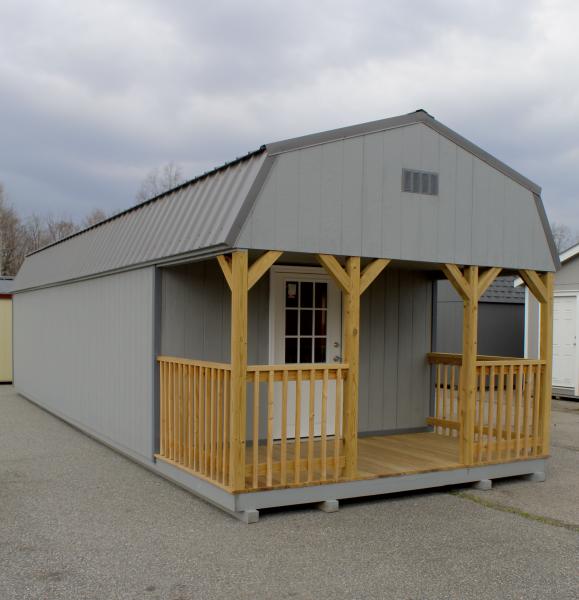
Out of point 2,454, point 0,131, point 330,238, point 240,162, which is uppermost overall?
point 0,131

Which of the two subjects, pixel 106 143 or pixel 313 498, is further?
pixel 106 143

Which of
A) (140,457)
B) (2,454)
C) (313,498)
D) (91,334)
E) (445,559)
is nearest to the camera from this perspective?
(445,559)

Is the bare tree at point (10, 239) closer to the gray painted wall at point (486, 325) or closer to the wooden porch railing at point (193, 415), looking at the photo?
the gray painted wall at point (486, 325)

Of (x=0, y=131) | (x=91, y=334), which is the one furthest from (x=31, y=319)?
(x=0, y=131)

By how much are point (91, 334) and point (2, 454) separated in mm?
1747

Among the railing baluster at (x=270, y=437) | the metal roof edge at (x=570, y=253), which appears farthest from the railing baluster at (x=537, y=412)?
the metal roof edge at (x=570, y=253)

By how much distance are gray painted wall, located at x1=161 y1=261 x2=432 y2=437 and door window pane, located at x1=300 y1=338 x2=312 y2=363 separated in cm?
41

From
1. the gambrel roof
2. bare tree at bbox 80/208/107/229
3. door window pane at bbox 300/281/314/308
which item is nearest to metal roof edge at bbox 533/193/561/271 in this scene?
the gambrel roof

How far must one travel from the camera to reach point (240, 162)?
5402 mm

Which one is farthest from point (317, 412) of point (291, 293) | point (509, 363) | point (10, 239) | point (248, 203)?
point (10, 239)

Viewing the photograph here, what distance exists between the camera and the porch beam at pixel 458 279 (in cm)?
599

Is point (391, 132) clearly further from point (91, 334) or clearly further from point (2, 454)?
point (2, 454)

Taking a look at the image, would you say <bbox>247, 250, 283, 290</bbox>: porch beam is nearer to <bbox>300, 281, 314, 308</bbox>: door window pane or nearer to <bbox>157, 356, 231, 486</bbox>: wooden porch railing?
<bbox>157, 356, 231, 486</bbox>: wooden porch railing

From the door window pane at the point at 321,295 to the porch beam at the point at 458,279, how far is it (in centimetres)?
156
